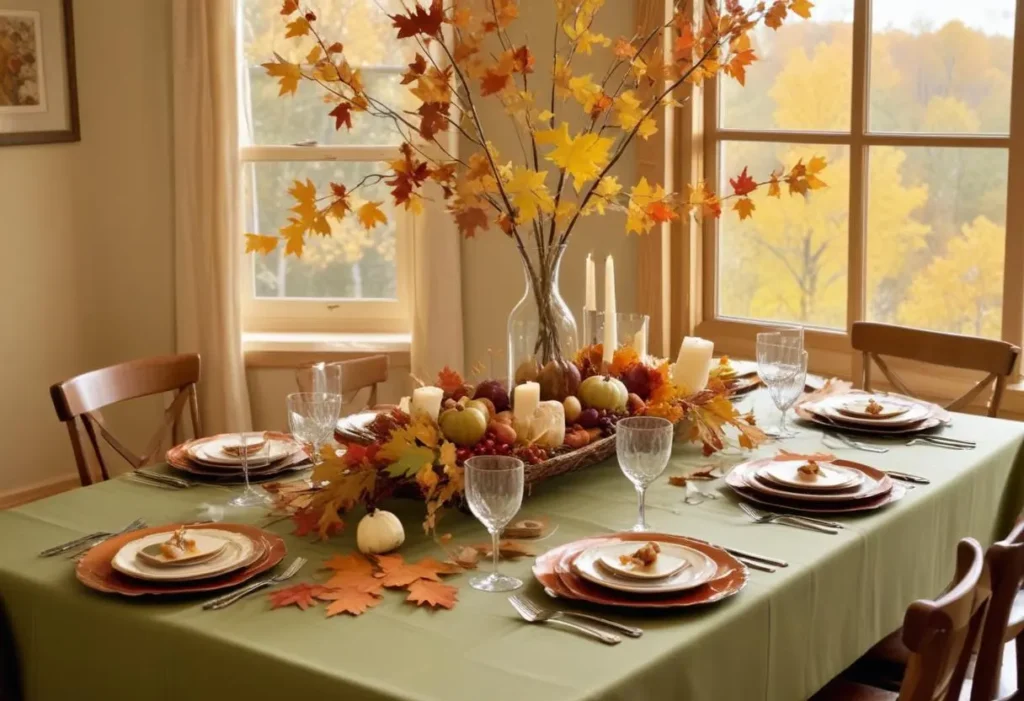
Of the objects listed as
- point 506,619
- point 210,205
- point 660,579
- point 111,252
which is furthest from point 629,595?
point 111,252

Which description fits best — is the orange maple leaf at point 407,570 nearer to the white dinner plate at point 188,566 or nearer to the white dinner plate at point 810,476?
the white dinner plate at point 188,566

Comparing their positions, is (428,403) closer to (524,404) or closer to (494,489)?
(524,404)

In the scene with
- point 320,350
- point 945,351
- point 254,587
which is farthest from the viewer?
point 320,350

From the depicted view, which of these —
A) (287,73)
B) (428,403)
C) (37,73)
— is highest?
(37,73)

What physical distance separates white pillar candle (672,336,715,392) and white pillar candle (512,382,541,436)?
1.46 feet

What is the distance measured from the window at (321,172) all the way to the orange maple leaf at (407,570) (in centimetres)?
229

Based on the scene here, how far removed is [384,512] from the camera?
1923 millimetres

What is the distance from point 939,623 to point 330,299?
3003 millimetres

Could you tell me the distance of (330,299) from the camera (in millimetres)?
4176

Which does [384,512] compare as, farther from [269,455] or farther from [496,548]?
[269,455]

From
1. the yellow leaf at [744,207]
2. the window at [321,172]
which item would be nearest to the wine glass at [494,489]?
the yellow leaf at [744,207]

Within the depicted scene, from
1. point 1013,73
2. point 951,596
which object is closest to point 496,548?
point 951,596

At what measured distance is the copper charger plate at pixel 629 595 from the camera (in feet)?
5.54

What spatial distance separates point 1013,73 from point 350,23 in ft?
6.35
